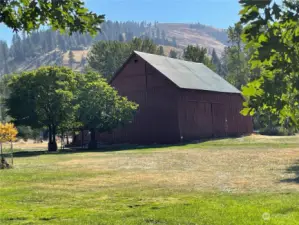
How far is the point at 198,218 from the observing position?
32.0 feet

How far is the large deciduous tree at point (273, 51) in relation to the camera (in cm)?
438

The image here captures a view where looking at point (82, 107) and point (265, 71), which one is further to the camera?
point (82, 107)

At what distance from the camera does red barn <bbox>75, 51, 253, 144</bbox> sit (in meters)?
50.1

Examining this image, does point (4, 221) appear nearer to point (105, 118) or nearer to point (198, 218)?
point (198, 218)

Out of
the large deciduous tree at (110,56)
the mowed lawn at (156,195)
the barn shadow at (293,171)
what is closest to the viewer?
the mowed lawn at (156,195)

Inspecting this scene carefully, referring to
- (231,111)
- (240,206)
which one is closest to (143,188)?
(240,206)

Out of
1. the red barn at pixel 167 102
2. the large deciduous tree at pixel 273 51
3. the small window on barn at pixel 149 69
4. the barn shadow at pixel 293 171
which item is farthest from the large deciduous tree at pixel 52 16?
the small window on barn at pixel 149 69

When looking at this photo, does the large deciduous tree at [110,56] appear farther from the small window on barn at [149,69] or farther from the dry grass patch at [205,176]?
the dry grass patch at [205,176]

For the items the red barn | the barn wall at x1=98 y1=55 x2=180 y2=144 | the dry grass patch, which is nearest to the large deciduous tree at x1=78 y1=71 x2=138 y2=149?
the barn wall at x1=98 y1=55 x2=180 y2=144

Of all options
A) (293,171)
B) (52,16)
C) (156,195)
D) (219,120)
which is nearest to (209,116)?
(219,120)

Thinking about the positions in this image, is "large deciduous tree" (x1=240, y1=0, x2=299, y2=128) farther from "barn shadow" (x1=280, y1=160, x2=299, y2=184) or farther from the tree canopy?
the tree canopy

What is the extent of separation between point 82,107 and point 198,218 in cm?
3619

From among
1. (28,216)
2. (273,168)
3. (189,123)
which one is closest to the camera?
(28,216)

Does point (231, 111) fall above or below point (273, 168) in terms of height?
above
